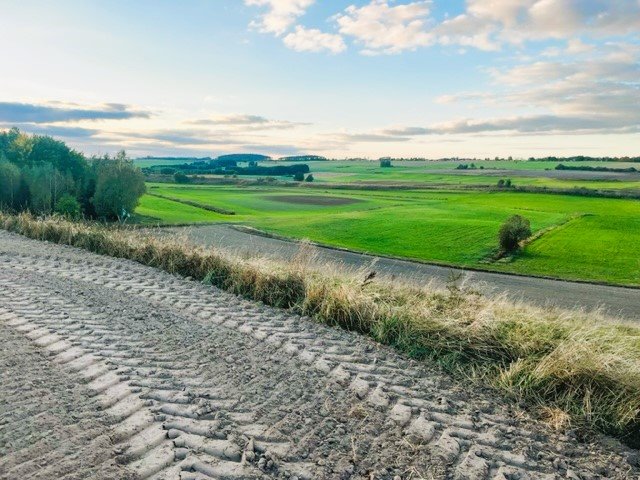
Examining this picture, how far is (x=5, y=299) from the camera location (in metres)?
8.40

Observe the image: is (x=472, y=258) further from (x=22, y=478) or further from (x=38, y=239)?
(x=22, y=478)

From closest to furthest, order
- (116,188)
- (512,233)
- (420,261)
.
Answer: (420,261) → (512,233) → (116,188)

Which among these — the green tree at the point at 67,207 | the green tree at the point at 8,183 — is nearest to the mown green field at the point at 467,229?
the green tree at the point at 67,207

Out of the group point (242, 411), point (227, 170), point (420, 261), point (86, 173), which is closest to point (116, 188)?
point (86, 173)

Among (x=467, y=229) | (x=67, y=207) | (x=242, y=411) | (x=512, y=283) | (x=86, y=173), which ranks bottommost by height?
(x=512, y=283)

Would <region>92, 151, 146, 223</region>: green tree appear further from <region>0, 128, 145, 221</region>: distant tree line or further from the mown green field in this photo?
the mown green field

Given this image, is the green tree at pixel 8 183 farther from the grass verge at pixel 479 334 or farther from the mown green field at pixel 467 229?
the grass verge at pixel 479 334

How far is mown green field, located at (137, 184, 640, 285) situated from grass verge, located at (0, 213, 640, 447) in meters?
21.5

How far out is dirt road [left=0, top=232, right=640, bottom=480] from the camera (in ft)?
13.2

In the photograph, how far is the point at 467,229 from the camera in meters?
42.7

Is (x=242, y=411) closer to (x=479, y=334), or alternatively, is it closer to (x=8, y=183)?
(x=479, y=334)

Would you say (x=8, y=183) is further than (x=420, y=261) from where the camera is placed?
Yes

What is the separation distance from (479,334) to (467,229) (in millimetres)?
37190

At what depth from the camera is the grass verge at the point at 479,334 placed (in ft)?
17.7
